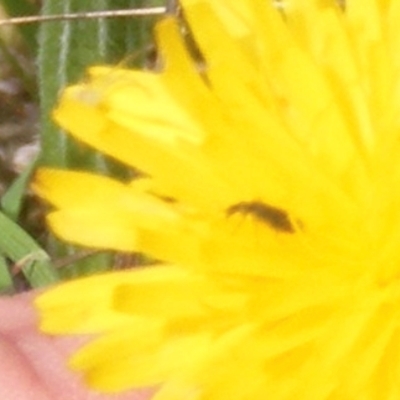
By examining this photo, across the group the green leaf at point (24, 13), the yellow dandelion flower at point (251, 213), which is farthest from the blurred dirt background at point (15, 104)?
the yellow dandelion flower at point (251, 213)

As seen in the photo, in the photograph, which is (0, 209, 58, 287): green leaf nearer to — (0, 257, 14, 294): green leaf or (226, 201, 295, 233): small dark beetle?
(0, 257, 14, 294): green leaf

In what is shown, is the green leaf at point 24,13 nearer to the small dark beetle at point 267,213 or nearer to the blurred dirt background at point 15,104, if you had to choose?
the blurred dirt background at point 15,104

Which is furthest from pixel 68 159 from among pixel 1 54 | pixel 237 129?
pixel 237 129

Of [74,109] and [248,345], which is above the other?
[74,109]

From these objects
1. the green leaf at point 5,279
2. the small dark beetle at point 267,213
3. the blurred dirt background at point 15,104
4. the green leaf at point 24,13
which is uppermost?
the green leaf at point 24,13

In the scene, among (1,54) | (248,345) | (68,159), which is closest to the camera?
(248,345)

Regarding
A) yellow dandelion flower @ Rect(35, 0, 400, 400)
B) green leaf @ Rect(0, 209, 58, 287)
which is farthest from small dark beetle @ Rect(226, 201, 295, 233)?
green leaf @ Rect(0, 209, 58, 287)

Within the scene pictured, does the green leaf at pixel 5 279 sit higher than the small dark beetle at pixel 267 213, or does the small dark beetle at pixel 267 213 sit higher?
the small dark beetle at pixel 267 213

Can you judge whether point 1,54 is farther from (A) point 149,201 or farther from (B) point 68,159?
(A) point 149,201
